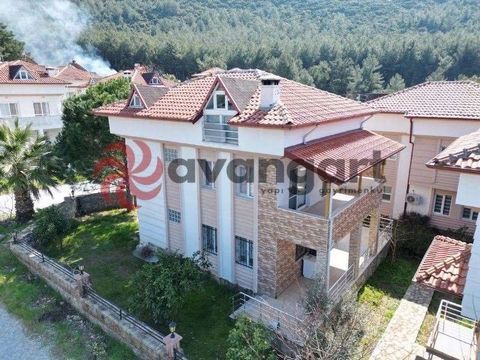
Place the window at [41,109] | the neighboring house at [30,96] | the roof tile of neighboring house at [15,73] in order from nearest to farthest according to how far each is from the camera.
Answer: the neighboring house at [30,96] < the roof tile of neighboring house at [15,73] < the window at [41,109]

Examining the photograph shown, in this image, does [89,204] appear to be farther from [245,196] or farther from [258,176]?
[258,176]

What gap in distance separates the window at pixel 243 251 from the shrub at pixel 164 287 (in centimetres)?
260

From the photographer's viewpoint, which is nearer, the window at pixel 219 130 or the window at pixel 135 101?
the window at pixel 219 130

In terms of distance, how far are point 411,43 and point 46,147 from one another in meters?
97.8

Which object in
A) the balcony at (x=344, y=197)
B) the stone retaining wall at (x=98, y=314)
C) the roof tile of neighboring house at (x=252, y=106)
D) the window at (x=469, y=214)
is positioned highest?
the roof tile of neighboring house at (x=252, y=106)

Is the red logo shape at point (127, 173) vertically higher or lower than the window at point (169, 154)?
lower

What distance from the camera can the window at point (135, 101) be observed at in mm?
19800

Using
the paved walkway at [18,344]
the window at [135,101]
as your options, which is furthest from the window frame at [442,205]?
the paved walkway at [18,344]

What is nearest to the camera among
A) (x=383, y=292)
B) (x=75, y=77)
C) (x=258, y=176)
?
(x=258, y=176)

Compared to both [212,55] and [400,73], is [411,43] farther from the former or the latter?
[212,55]

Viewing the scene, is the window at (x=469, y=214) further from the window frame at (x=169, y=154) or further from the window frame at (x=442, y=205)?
the window frame at (x=169, y=154)

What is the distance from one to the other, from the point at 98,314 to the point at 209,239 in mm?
6376

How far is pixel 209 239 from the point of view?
19.4 m

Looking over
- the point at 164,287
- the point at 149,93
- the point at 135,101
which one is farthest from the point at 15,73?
the point at 164,287
